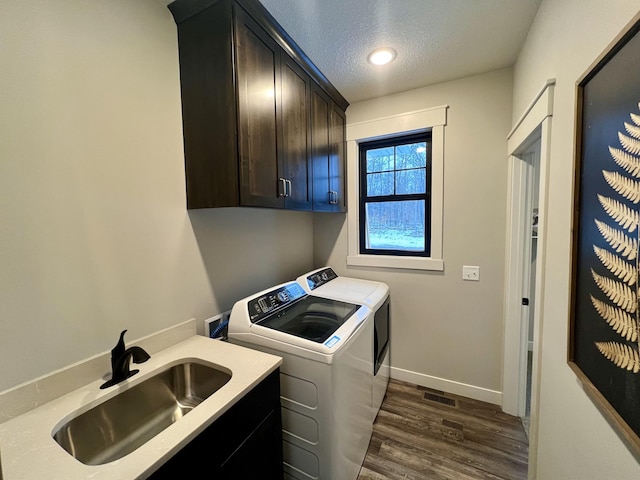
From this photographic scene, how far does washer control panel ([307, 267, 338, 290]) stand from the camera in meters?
2.12

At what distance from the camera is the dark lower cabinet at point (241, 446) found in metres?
0.79

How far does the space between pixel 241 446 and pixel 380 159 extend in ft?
7.63

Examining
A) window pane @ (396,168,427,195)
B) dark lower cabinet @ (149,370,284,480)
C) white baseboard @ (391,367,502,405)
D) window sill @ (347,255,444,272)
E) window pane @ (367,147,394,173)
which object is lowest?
white baseboard @ (391,367,502,405)

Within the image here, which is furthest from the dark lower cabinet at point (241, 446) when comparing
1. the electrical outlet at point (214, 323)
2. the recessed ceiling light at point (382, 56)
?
the recessed ceiling light at point (382, 56)

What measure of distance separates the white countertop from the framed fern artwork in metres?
1.09

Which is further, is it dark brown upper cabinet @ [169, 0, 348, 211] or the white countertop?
dark brown upper cabinet @ [169, 0, 348, 211]

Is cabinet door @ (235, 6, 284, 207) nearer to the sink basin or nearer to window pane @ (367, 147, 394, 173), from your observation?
the sink basin

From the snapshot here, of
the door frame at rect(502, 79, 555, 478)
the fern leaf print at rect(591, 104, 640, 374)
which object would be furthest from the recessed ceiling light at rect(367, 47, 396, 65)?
the fern leaf print at rect(591, 104, 640, 374)

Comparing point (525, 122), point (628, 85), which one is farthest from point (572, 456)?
point (525, 122)

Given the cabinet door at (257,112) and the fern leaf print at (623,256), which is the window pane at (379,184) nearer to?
the cabinet door at (257,112)

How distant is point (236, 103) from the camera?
1220mm

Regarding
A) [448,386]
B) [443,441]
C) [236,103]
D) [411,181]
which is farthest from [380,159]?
Answer: [443,441]

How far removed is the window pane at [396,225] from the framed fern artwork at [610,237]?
147 cm

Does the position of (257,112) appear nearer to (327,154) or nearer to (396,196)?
(327,154)
